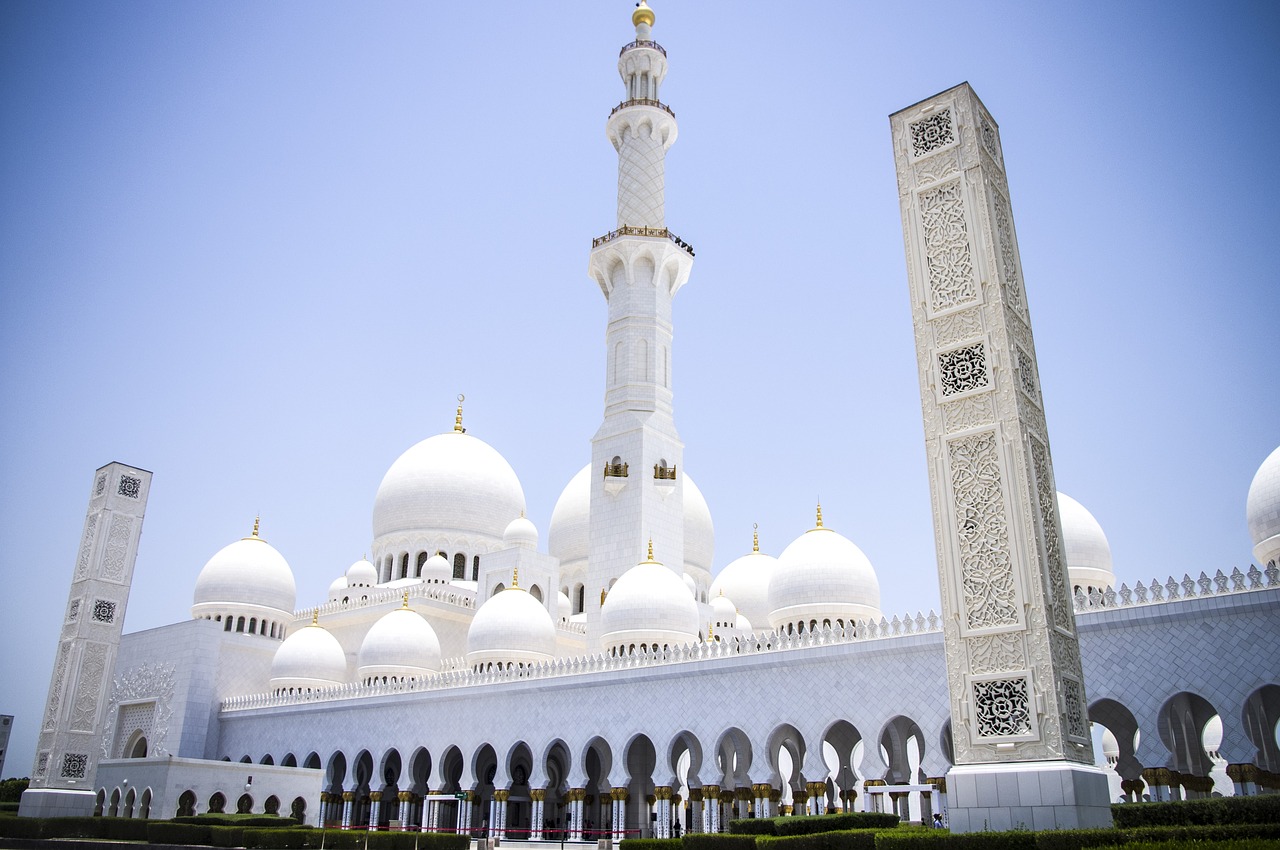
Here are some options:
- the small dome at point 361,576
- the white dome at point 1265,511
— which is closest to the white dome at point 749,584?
the small dome at point 361,576

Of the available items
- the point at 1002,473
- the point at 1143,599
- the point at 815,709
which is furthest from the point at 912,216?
the point at 815,709

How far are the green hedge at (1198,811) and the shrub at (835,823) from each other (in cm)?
255

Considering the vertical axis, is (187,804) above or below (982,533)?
below

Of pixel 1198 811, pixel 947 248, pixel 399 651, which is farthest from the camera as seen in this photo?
pixel 399 651

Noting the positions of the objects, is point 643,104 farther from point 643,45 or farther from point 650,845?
point 650,845

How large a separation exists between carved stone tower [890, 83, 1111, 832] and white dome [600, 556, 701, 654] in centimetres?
1367

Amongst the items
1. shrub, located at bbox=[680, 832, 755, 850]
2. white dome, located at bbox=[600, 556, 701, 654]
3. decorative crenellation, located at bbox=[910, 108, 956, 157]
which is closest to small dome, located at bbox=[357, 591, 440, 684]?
white dome, located at bbox=[600, 556, 701, 654]

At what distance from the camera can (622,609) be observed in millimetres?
23578

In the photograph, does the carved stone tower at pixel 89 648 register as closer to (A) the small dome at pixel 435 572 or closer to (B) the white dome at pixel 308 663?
(B) the white dome at pixel 308 663

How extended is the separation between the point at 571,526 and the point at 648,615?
35.1 feet

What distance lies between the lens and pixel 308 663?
29.9 metres

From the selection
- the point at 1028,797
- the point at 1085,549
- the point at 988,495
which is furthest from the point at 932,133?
the point at 1085,549

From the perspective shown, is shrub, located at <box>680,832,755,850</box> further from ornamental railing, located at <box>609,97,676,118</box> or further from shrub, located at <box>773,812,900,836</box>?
ornamental railing, located at <box>609,97,676,118</box>

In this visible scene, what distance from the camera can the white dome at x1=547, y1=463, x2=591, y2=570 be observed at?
33.3 meters
